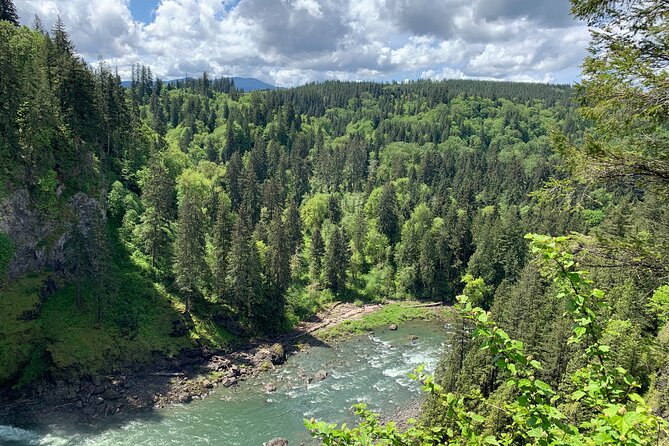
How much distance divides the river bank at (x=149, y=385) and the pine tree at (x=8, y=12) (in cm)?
7561

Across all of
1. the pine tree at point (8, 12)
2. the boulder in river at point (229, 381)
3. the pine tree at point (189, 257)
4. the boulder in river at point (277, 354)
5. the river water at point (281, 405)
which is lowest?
the river water at point (281, 405)

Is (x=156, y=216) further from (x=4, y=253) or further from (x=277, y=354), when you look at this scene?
(x=277, y=354)

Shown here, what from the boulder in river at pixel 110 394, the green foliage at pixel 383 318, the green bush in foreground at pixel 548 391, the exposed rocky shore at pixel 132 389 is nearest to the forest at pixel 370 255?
the green bush in foreground at pixel 548 391

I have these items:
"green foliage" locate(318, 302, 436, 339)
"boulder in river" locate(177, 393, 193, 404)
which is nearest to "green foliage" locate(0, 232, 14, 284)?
"boulder in river" locate(177, 393, 193, 404)

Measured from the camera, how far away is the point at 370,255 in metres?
94.5

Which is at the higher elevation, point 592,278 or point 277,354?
point 592,278

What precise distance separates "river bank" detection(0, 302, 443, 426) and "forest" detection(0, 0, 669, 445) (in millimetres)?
1976

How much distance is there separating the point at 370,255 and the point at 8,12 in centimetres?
8777

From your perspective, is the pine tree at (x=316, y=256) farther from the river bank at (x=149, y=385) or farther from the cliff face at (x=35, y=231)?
the cliff face at (x=35, y=231)

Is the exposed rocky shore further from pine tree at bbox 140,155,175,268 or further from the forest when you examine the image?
pine tree at bbox 140,155,175,268

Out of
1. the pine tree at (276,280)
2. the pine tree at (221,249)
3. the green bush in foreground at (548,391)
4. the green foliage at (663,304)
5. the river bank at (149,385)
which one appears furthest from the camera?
the pine tree at (276,280)

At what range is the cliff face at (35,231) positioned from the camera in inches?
1906

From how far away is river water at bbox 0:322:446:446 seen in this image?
1544 inches

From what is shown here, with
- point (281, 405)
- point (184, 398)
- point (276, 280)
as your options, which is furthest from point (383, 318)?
point (184, 398)
